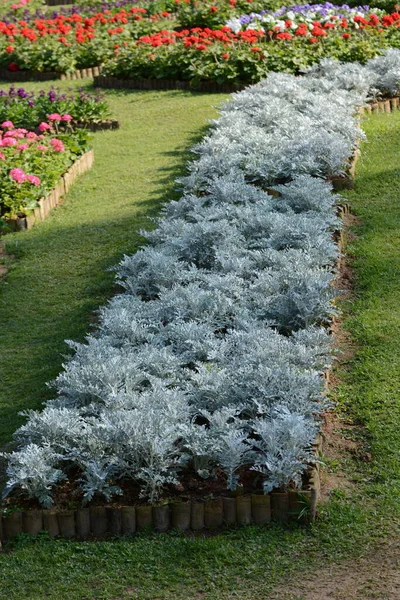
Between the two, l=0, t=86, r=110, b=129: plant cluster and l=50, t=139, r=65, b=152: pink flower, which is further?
l=0, t=86, r=110, b=129: plant cluster

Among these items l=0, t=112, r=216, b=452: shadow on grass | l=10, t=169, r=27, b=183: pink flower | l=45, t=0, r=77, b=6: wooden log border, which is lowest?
l=0, t=112, r=216, b=452: shadow on grass

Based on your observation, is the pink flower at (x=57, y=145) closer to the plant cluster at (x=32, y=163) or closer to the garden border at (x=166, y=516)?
the plant cluster at (x=32, y=163)

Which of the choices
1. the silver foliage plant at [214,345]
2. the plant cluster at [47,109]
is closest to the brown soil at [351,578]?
the silver foliage plant at [214,345]

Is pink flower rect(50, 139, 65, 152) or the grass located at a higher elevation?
pink flower rect(50, 139, 65, 152)

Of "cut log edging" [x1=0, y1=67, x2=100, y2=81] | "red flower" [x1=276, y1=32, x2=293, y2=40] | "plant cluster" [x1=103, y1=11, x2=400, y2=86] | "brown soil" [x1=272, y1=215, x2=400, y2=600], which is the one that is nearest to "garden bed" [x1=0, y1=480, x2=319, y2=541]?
"brown soil" [x1=272, y1=215, x2=400, y2=600]

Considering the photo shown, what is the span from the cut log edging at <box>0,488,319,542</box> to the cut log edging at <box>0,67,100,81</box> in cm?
1189

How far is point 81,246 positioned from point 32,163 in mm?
1768

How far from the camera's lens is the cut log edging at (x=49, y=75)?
15.3 m

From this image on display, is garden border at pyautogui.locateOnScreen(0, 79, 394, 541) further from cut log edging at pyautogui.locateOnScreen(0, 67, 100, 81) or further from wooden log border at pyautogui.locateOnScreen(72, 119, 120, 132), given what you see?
cut log edging at pyautogui.locateOnScreen(0, 67, 100, 81)

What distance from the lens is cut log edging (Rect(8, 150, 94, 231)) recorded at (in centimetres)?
846

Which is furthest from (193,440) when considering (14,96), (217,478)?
(14,96)

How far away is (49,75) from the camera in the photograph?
15328 mm

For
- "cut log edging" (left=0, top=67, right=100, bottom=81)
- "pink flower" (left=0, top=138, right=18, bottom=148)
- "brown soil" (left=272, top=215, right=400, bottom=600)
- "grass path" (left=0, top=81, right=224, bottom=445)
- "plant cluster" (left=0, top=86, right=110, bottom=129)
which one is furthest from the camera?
"cut log edging" (left=0, top=67, right=100, bottom=81)

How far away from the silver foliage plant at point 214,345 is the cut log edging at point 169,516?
81 millimetres
